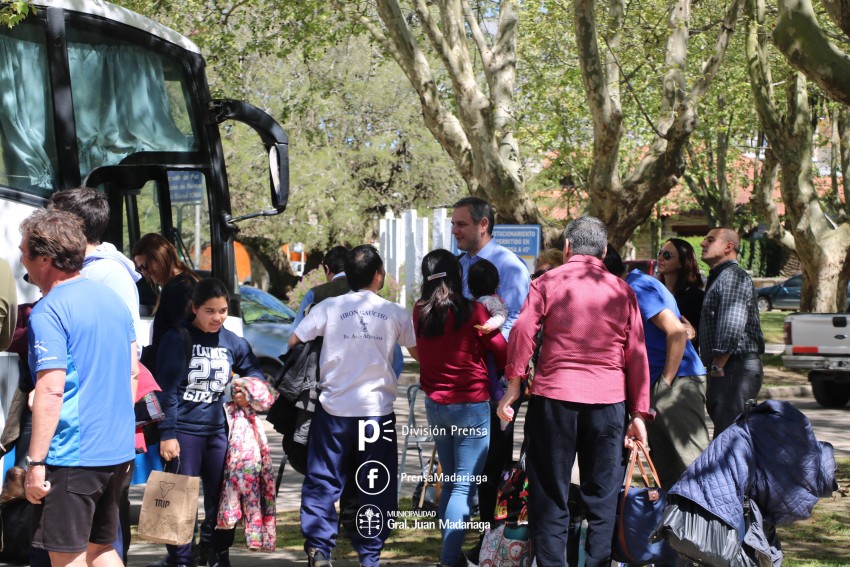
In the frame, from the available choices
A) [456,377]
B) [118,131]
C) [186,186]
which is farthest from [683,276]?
[118,131]

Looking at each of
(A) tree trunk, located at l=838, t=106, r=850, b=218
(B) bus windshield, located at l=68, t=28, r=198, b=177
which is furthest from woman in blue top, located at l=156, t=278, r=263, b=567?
(A) tree trunk, located at l=838, t=106, r=850, b=218

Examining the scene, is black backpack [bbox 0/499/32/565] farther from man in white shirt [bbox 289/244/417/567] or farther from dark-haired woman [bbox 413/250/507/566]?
dark-haired woman [bbox 413/250/507/566]

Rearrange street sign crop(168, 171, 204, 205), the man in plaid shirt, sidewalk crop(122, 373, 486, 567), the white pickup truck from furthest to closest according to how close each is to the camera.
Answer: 1. the white pickup truck
2. street sign crop(168, 171, 204, 205)
3. the man in plaid shirt
4. sidewalk crop(122, 373, 486, 567)

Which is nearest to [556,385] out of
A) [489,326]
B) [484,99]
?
[489,326]

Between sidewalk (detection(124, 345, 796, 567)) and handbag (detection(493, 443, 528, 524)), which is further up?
handbag (detection(493, 443, 528, 524))

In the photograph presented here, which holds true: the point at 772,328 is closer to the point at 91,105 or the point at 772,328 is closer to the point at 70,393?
the point at 91,105

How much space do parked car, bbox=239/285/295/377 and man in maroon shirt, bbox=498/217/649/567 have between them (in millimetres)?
9596

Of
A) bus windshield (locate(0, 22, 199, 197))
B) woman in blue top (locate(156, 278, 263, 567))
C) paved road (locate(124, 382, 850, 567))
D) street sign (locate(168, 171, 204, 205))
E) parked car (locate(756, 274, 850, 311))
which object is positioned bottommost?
parked car (locate(756, 274, 850, 311))

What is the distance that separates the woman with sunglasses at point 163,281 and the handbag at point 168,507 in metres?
0.85

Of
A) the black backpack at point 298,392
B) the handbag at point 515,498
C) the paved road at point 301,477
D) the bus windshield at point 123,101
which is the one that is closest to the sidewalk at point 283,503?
the paved road at point 301,477

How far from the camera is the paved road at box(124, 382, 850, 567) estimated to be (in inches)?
296

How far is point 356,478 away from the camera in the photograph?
691 cm

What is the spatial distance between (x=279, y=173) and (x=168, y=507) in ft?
11.7

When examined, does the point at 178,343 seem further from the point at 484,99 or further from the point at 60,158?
the point at 484,99
